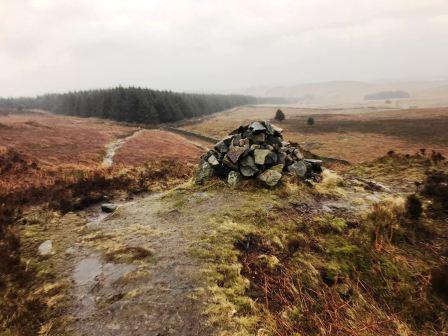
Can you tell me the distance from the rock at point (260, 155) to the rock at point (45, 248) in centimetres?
1403

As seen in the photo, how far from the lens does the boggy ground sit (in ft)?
32.4

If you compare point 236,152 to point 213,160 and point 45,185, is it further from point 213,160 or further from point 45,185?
point 45,185

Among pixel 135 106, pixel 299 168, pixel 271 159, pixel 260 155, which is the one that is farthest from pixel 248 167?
pixel 135 106

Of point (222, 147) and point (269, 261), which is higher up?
point (222, 147)

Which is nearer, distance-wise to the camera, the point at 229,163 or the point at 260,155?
the point at 260,155

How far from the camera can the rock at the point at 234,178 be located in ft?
75.3

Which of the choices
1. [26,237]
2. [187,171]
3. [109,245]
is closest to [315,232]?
[109,245]

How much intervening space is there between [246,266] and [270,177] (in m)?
10.4

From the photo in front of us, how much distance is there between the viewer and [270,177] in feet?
74.1

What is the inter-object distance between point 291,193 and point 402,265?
8.85 m

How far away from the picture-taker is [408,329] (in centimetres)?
923

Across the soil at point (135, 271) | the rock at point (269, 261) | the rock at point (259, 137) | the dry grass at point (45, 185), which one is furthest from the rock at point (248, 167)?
the rock at point (269, 261)

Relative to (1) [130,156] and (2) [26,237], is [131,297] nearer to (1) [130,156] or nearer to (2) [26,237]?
(2) [26,237]

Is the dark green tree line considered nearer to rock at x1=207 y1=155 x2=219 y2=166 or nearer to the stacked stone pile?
rock at x1=207 y1=155 x2=219 y2=166
